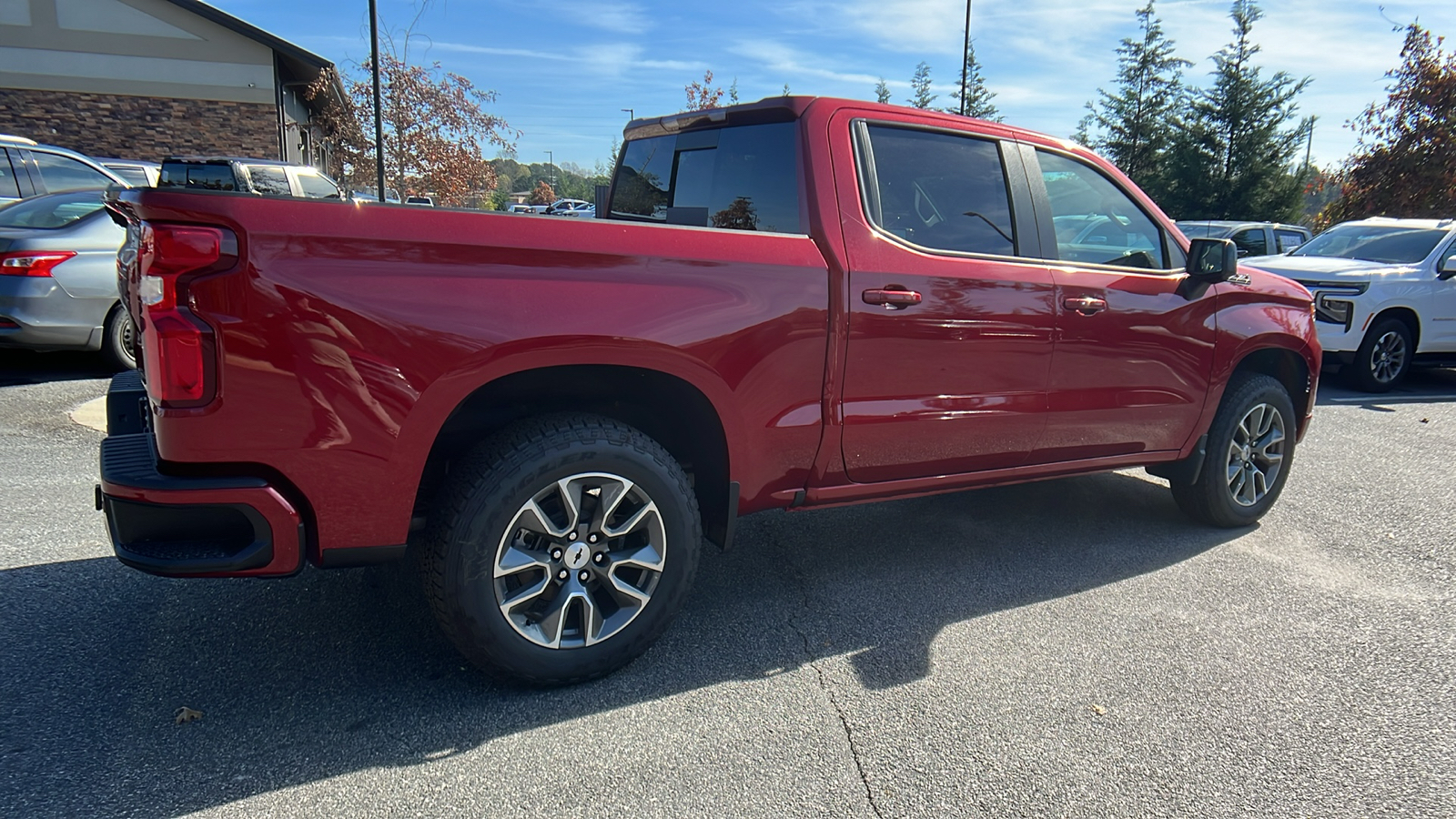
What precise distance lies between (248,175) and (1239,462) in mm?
8473

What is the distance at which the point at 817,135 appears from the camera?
3.34 metres

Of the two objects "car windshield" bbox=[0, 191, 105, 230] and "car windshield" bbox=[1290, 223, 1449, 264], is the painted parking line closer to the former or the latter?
"car windshield" bbox=[1290, 223, 1449, 264]

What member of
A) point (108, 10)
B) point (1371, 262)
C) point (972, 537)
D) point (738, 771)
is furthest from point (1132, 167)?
point (738, 771)

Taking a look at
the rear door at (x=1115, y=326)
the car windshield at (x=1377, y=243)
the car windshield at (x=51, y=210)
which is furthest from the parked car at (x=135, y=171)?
the car windshield at (x=1377, y=243)

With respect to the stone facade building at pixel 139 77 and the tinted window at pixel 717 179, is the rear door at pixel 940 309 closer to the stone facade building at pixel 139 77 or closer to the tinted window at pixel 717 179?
the tinted window at pixel 717 179

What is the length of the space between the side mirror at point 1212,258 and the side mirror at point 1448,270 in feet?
24.1

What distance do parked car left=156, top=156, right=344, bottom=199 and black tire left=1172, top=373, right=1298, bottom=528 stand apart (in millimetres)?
7148

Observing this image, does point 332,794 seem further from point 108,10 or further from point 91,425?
point 108,10

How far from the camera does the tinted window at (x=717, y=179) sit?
3.39 m

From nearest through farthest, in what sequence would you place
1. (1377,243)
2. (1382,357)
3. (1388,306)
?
(1388,306)
(1382,357)
(1377,243)

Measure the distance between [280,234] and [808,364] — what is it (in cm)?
168

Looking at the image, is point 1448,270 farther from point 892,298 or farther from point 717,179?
point 717,179

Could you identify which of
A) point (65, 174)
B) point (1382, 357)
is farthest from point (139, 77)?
point (1382, 357)

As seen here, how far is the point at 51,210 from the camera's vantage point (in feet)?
24.2
